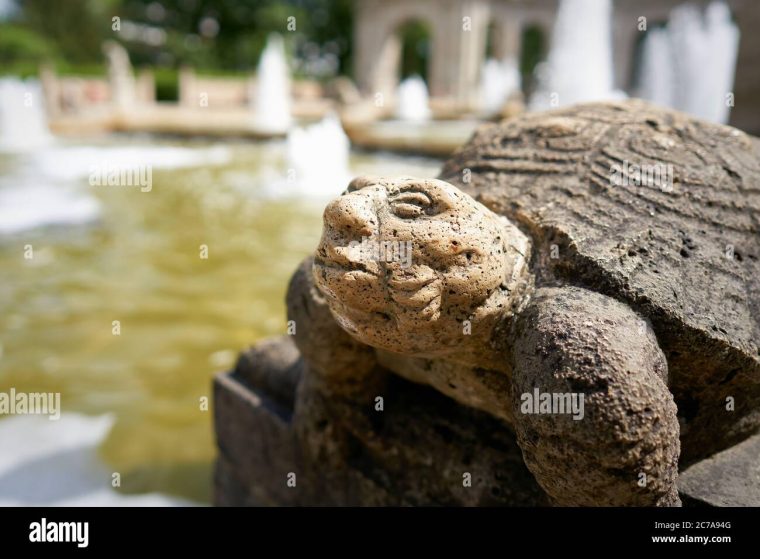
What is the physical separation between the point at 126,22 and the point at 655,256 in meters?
33.4

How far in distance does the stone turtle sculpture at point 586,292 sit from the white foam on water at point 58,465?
6.01ft

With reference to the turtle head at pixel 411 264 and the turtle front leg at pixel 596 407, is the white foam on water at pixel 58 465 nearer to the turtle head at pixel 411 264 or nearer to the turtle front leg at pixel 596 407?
the turtle head at pixel 411 264

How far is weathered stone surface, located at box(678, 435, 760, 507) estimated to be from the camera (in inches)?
59.3

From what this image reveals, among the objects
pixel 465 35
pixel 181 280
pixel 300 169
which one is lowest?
pixel 181 280

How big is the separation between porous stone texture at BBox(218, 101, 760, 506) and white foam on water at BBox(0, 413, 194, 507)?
149 cm

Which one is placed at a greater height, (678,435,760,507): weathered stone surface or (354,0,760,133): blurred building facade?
(354,0,760,133): blurred building facade

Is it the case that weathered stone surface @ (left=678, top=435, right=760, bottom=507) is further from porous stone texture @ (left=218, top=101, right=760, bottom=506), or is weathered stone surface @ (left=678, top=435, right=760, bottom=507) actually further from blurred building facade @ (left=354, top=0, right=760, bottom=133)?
blurred building facade @ (left=354, top=0, right=760, bottom=133)

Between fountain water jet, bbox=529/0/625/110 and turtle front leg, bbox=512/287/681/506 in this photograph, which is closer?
turtle front leg, bbox=512/287/681/506

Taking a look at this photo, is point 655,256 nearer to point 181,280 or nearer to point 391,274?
point 391,274

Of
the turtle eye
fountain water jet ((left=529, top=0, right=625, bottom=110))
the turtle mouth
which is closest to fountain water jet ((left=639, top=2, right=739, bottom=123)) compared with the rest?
fountain water jet ((left=529, top=0, right=625, bottom=110))

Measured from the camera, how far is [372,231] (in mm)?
1378

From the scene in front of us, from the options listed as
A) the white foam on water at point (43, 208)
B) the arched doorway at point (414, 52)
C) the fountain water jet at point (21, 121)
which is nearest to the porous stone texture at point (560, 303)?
the white foam on water at point (43, 208)

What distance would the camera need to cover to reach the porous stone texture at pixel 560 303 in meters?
1.29

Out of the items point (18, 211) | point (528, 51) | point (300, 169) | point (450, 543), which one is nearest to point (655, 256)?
point (450, 543)
